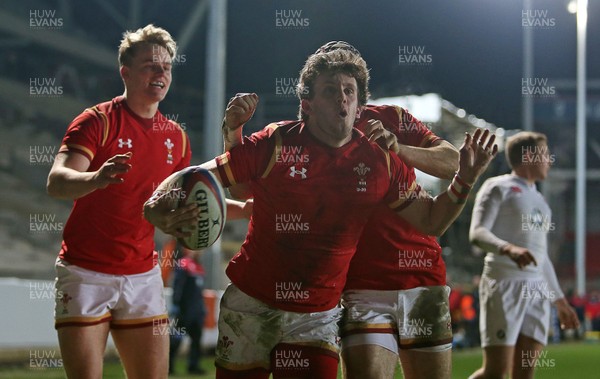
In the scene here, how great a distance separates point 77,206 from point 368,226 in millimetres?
1521

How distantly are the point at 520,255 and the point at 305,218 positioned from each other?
2.17m

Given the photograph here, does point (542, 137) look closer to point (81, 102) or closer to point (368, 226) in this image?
point (368, 226)

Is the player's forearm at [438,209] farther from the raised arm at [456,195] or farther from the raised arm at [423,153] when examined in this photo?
the raised arm at [423,153]

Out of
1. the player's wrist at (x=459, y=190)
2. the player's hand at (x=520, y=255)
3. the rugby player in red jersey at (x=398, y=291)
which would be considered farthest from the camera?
the player's hand at (x=520, y=255)

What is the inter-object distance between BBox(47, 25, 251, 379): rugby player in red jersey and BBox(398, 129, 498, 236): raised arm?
139cm

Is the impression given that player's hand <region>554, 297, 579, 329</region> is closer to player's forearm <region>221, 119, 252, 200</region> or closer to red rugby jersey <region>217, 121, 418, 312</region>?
red rugby jersey <region>217, 121, 418, 312</region>

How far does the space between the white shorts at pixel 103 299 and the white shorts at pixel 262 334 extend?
2.58ft

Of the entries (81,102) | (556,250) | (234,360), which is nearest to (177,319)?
(234,360)

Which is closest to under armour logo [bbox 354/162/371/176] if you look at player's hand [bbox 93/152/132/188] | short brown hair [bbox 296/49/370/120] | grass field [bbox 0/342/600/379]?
short brown hair [bbox 296/49/370/120]

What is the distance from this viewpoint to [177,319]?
428 inches

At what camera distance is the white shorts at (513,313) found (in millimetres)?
6703

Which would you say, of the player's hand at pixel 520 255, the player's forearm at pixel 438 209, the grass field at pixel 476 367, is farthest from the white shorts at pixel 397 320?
the grass field at pixel 476 367

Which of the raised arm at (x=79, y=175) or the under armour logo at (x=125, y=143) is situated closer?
the raised arm at (x=79, y=175)

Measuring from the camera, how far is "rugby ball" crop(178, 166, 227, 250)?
13.1ft
